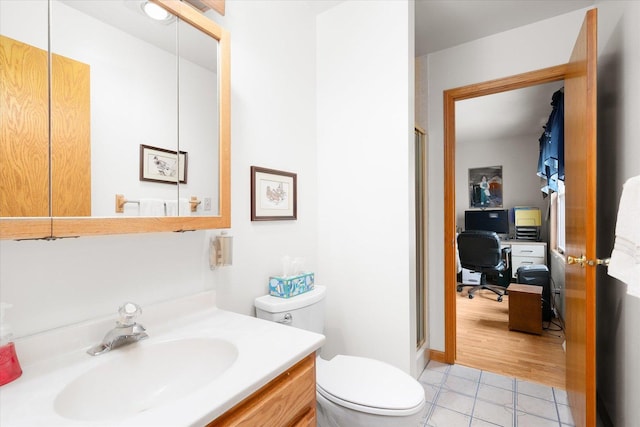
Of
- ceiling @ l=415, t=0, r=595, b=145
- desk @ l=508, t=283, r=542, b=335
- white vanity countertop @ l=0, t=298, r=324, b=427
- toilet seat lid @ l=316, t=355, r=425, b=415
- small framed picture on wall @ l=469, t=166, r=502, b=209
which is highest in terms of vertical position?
ceiling @ l=415, t=0, r=595, b=145

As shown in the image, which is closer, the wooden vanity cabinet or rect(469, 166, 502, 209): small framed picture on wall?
the wooden vanity cabinet

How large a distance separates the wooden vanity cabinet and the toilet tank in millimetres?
424

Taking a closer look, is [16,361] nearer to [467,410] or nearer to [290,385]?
[290,385]

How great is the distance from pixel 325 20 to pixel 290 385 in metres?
2.01

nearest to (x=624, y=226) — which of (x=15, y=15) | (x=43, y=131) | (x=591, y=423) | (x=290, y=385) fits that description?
(x=591, y=423)

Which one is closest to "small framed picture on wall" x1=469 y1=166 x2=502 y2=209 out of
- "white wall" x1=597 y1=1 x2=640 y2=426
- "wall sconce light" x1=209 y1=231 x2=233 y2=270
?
"white wall" x1=597 y1=1 x2=640 y2=426

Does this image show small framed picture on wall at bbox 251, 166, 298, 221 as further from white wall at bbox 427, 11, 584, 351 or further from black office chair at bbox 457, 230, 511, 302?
black office chair at bbox 457, 230, 511, 302

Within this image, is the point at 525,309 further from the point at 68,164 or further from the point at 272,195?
the point at 68,164

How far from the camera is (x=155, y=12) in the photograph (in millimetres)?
1047

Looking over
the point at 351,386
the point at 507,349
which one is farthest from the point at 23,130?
the point at 507,349

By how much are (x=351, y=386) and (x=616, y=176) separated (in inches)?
65.5

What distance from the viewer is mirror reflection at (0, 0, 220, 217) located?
0.79 meters

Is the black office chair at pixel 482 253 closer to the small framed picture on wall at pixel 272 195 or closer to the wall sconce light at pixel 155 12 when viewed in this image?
the small framed picture on wall at pixel 272 195

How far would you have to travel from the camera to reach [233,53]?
4.68 feet
